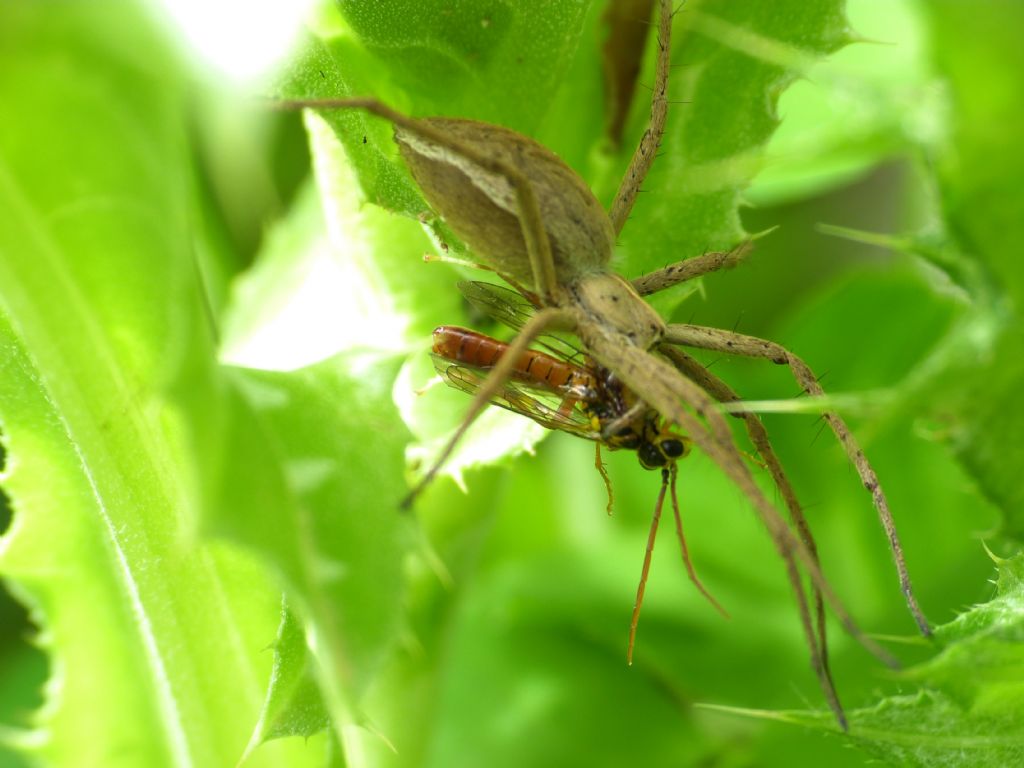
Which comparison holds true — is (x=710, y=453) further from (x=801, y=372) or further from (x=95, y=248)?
(x=95, y=248)

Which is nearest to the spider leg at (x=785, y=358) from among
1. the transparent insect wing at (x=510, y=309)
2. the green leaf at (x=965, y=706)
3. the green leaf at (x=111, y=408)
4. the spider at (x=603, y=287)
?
the spider at (x=603, y=287)

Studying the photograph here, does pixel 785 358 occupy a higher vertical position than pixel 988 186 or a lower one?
lower

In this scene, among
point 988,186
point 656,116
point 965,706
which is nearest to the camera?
point 988,186

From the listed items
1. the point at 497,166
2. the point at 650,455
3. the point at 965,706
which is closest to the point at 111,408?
the point at 497,166

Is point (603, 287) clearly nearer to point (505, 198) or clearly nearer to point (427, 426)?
point (505, 198)

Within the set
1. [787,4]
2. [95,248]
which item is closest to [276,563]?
[95,248]

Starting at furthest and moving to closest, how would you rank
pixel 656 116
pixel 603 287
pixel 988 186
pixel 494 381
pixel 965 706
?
pixel 603 287 → pixel 656 116 → pixel 494 381 → pixel 965 706 → pixel 988 186

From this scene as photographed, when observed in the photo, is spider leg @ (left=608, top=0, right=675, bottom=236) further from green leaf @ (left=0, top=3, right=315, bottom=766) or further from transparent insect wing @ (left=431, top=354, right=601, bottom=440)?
green leaf @ (left=0, top=3, right=315, bottom=766)

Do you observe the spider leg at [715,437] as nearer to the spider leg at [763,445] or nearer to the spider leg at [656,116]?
the spider leg at [763,445]
